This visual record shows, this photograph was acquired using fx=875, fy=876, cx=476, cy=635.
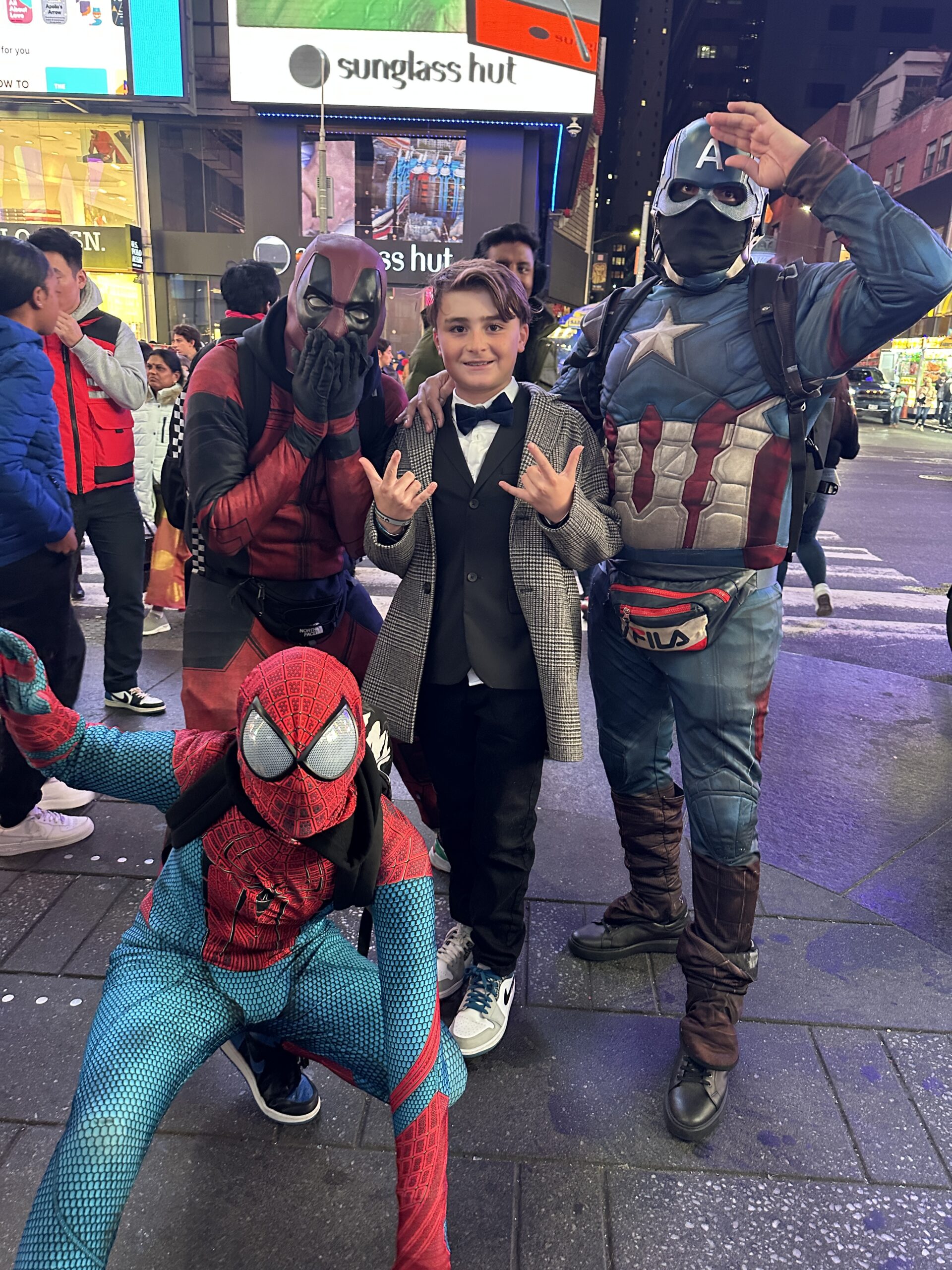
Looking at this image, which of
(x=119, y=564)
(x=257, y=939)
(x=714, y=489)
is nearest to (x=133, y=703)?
(x=119, y=564)

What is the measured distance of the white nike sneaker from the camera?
2.31m

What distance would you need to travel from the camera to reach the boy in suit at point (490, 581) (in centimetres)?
212

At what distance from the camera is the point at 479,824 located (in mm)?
2352

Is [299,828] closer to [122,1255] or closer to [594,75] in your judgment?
[122,1255]

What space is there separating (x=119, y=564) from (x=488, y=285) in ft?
9.90

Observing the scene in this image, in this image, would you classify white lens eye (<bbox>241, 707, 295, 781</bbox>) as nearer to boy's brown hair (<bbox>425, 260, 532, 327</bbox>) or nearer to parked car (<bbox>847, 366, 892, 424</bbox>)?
boy's brown hair (<bbox>425, 260, 532, 327</bbox>)

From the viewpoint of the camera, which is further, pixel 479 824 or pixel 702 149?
pixel 479 824

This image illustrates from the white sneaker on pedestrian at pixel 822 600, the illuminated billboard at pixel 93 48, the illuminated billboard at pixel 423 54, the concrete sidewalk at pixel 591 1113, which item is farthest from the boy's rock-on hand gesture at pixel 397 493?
the illuminated billboard at pixel 93 48

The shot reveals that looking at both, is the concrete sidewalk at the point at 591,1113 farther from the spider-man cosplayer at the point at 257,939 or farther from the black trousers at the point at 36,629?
the spider-man cosplayer at the point at 257,939

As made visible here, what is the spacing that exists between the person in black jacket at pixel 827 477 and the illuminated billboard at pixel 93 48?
20.4 m

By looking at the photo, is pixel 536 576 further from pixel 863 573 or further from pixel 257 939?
pixel 863 573

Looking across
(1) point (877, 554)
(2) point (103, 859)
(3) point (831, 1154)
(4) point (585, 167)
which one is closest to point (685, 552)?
(3) point (831, 1154)

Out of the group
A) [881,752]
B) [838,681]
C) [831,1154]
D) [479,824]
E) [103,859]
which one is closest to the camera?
[831,1154]

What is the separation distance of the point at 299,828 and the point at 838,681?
482 cm
